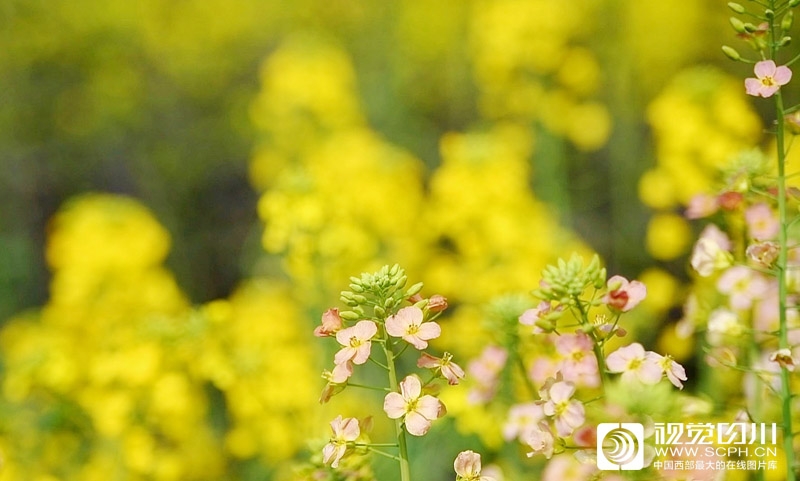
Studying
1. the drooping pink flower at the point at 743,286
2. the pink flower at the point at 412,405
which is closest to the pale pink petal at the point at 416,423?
the pink flower at the point at 412,405

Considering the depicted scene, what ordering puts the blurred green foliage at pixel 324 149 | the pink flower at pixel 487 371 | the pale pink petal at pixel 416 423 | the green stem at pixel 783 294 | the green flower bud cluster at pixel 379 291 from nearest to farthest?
the pale pink petal at pixel 416 423 → the green flower bud cluster at pixel 379 291 → the green stem at pixel 783 294 → the pink flower at pixel 487 371 → the blurred green foliage at pixel 324 149

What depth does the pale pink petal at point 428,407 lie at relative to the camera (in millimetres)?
1245

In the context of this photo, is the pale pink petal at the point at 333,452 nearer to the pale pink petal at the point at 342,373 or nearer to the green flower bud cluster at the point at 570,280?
the pale pink petal at the point at 342,373

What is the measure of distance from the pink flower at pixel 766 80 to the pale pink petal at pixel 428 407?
0.76 meters

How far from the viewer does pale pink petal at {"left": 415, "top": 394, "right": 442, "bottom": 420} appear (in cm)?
125

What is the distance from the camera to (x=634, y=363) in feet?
4.24

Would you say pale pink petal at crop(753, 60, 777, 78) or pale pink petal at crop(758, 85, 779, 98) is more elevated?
pale pink petal at crop(753, 60, 777, 78)

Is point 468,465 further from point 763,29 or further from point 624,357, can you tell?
point 763,29

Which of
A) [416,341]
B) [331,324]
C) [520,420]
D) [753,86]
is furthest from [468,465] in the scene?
[753,86]

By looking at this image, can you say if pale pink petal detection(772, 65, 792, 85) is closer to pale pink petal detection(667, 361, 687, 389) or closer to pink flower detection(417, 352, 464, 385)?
pale pink petal detection(667, 361, 687, 389)

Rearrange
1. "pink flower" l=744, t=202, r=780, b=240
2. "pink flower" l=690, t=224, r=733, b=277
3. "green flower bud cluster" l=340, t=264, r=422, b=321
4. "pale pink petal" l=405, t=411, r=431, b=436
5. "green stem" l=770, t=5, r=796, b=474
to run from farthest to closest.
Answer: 1. "pink flower" l=744, t=202, r=780, b=240
2. "pink flower" l=690, t=224, r=733, b=277
3. "green stem" l=770, t=5, r=796, b=474
4. "green flower bud cluster" l=340, t=264, r=422, b=321
5. "pale pink petal" l=405, t=411, r=431, b=436

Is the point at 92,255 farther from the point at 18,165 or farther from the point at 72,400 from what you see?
the point at 18,165

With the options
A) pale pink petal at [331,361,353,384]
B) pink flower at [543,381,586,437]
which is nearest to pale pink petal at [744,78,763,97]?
pink flower at [543,381,586,437]

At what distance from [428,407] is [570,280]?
33cm
